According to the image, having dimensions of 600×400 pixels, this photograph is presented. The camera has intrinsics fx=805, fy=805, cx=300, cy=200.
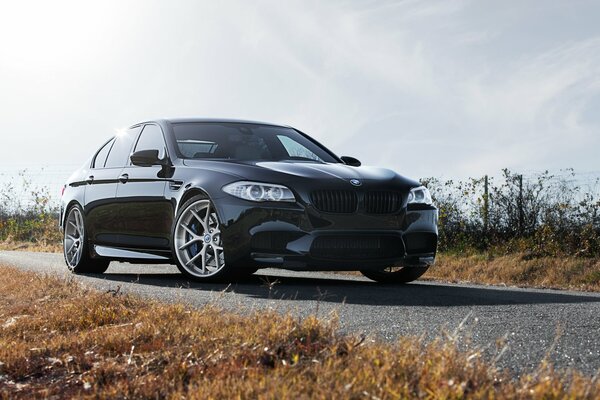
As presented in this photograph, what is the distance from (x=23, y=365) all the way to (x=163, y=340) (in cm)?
72

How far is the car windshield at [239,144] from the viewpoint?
26.4ft

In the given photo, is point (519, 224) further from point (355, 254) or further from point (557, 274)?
point (355, 254)

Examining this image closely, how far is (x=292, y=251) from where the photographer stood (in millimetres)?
6875

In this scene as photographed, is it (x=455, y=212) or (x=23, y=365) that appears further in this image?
(x=455, y=212)

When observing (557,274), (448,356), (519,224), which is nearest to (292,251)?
(448,356)

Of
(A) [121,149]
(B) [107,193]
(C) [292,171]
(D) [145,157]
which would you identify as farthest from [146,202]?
(C) [292,171]

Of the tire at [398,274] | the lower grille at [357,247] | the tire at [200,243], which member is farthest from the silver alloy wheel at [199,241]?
the tire at [398,274]

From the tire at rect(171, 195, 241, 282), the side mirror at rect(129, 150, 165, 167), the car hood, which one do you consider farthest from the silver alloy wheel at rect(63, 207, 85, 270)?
the car hood

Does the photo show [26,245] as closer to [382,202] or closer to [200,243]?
[200,243]

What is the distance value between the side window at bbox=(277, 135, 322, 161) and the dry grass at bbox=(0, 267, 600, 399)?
3426 millimetres

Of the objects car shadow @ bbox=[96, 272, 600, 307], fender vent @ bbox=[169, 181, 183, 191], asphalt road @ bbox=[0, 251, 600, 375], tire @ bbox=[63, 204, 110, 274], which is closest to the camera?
asphalt road @ bbox=[0, 251, 600, 375]

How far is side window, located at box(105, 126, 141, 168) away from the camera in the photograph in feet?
29.5

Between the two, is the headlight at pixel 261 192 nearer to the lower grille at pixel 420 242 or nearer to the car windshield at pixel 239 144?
the car windshield at pixel 239 144

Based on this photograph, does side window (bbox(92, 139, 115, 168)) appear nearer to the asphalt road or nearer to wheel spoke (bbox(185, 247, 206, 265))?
the asphalt road
